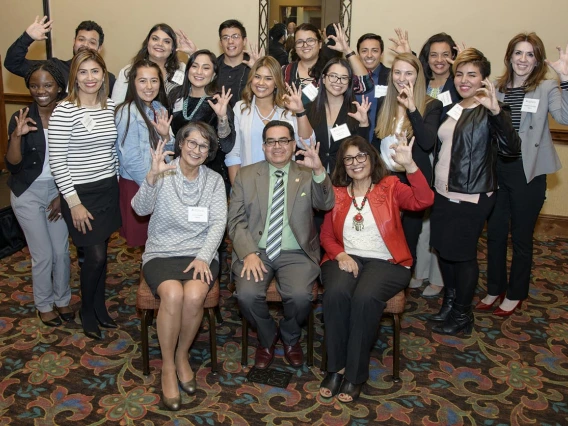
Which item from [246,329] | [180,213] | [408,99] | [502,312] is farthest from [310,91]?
[502,312]

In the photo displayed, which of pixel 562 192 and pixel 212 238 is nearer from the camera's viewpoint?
pixel 212 238

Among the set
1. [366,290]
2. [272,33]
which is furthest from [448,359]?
[272,33]

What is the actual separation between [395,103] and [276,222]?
45.2 inches

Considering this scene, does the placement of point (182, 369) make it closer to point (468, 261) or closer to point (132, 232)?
point (132, 232)

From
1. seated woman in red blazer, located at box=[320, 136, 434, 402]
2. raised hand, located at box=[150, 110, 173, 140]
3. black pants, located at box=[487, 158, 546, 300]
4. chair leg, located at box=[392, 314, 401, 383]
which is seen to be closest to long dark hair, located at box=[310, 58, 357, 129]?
seated woman in red blazer, located at box=[320, 136, 434, 402]

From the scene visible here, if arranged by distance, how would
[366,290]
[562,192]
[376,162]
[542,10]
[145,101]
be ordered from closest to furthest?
[366,290]
[376,162]
[145,101]
[542,10]
[562,192]

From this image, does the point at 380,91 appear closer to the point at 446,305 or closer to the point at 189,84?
the point at 189,84

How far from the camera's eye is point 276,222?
3.17m

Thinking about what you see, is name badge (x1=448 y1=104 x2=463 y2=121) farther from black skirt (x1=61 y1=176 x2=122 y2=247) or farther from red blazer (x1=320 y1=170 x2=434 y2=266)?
black skirt (x1=61 y1=176 x2=122 y2=247)

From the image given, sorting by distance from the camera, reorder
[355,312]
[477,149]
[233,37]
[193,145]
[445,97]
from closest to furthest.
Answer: [355,312]
[193,145]
[477,149]
[445,97]
[233,37]

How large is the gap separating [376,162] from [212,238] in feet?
3.35

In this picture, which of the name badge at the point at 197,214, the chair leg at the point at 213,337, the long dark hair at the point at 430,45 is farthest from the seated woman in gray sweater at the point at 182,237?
the long dark hair at the point at 430,45

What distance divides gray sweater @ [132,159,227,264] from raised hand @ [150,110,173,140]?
0.40 m

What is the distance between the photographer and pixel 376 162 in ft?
10.3
